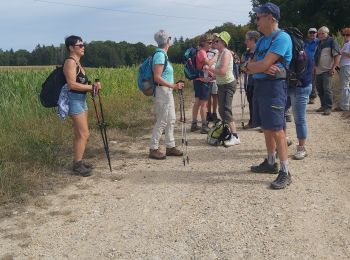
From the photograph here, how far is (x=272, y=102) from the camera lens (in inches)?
193

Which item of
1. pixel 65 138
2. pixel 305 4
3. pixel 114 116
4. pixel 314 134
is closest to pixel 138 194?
pixel 65 138

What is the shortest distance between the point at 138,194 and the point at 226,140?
260 centimetres

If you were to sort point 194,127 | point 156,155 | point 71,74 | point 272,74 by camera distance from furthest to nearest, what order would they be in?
point 194,127, point 156,155, point 71,74, point 272,74

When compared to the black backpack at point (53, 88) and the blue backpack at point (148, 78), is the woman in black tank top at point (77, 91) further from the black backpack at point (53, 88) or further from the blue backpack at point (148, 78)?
the blue backpack at point (148, 78)

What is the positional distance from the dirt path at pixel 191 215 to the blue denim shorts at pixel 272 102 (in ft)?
2.52

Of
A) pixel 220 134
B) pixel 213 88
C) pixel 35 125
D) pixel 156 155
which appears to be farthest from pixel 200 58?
pixel 35 125

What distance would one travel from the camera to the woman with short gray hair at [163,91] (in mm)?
6070

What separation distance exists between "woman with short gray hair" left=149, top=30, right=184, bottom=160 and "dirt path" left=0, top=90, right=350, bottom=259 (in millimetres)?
377

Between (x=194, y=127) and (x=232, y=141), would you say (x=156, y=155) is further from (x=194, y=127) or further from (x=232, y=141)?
(x=194, y=127)

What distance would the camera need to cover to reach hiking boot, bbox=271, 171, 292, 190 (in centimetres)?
491

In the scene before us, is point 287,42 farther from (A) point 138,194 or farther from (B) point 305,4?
(B) point 305,4

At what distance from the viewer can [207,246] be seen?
3.64 m

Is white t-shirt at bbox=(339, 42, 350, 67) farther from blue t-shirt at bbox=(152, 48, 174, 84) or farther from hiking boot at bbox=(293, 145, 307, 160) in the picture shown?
blue t-shirt at bbox=(152, 48, 174, 84)

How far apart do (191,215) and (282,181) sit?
1302mm
